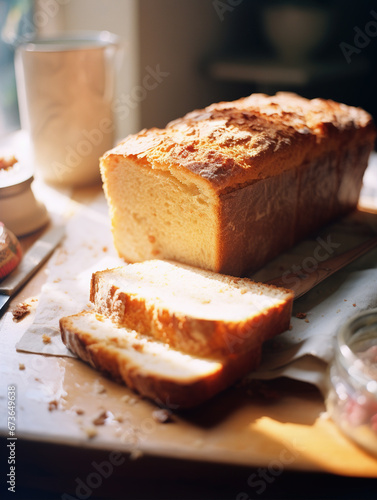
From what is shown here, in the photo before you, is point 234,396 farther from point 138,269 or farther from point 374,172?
point 374,172

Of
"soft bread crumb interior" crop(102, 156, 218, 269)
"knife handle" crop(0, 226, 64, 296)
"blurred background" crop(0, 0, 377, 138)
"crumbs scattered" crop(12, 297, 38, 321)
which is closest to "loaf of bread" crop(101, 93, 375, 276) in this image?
"soft bread crumb interior" crop(102, 156, 218, 269)

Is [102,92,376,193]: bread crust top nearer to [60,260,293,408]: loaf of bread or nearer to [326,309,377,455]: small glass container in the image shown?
[60,260,293,408]: loaf of bread

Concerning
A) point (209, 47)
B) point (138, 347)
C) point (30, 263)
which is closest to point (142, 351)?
point (138, 347)

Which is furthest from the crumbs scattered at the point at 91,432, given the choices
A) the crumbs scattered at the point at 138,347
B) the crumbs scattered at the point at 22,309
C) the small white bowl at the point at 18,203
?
the small white bowl at the point at 18,203

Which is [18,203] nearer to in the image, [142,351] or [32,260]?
[32,260]

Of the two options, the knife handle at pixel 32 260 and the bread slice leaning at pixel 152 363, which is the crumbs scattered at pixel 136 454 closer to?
the bread slice leaning at pixel 152 363
